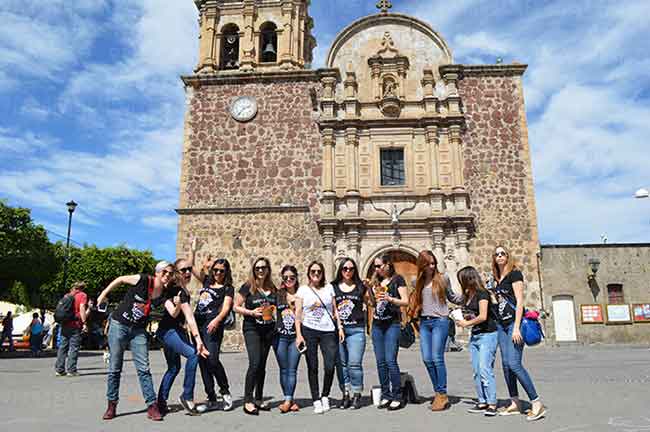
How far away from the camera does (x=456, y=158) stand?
1811 centimetres

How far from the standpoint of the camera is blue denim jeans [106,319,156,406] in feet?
17.0

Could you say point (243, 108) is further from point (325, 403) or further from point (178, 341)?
point (325, 403)

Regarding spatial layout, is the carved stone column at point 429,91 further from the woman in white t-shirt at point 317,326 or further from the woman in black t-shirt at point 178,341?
the woman in black t-shirt at point 178,341

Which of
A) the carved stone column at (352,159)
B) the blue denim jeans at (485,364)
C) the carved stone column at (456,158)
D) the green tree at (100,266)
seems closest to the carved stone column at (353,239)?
the carved stone column at (352,159)

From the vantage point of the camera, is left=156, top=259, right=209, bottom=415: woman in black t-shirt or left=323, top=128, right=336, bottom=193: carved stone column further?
left=323, top=128, right=336, bottom=193: carved stone column

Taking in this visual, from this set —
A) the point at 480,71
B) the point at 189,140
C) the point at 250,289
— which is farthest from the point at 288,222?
the point at 250,289

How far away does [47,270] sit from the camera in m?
19.0

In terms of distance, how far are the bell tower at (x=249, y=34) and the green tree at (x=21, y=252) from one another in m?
8.49

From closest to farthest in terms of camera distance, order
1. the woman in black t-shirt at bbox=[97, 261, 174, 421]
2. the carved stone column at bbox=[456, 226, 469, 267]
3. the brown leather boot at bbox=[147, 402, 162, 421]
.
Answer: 1. the brown leather boot at bbox=[147, 402, 162, 421]
2. the woman in black t-shirt at bbox=[97, 261, 174, 421]
3. the carved stone column at bbox=[456, 226, 469, 267]

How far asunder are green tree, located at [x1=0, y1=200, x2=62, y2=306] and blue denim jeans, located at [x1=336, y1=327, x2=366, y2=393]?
49.9 feet

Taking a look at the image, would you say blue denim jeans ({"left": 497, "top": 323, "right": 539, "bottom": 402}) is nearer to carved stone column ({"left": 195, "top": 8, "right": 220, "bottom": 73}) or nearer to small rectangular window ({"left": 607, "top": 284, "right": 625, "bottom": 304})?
small rectangular window ({"left": 607, "top": 284, "right": 625, "bottom": 304})

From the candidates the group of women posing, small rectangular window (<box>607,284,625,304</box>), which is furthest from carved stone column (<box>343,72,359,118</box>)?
the group of women posing

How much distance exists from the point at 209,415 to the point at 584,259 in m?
16.0

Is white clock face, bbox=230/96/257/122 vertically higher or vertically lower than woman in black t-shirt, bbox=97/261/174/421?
higher
